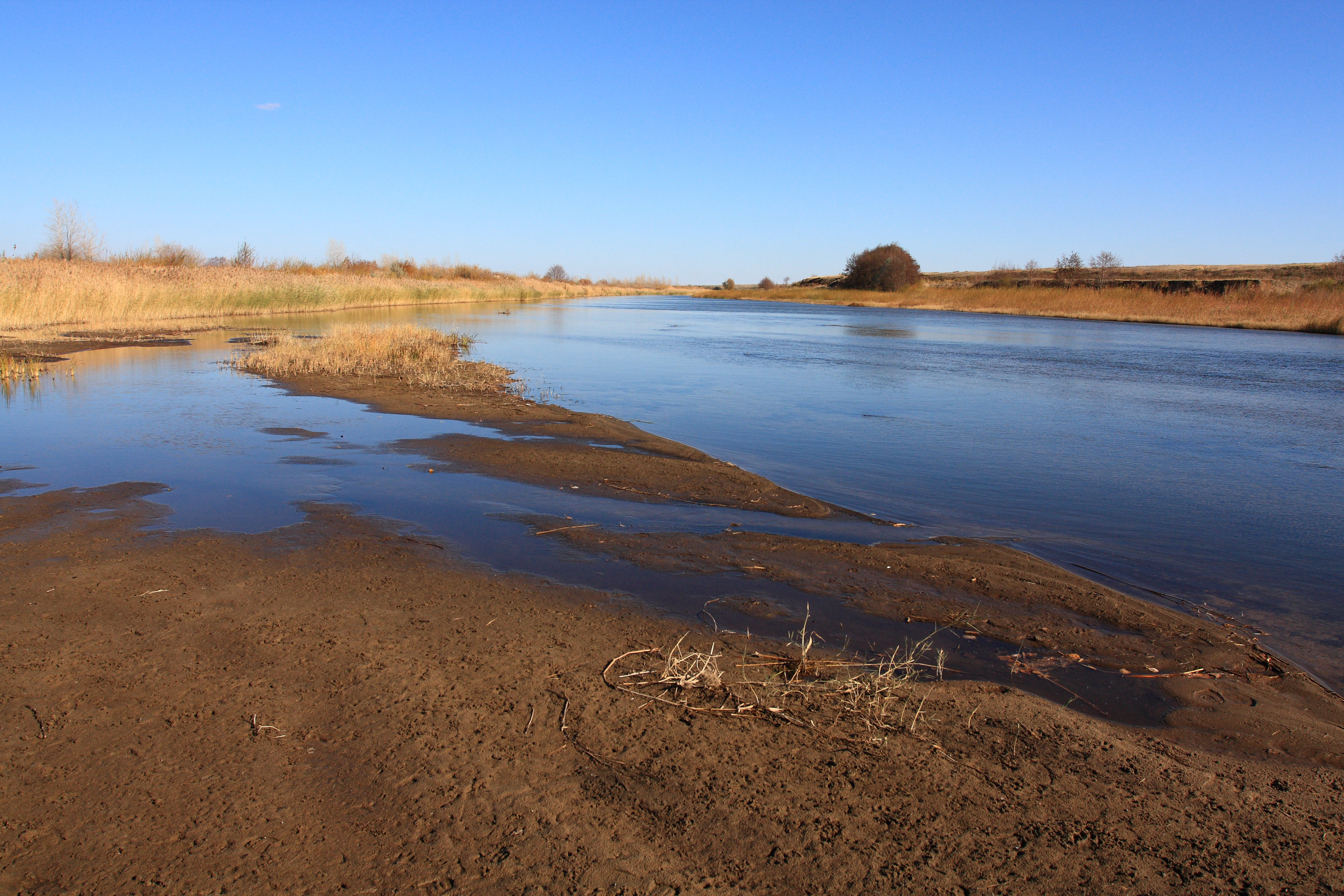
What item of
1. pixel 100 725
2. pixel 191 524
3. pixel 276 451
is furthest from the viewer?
pixel 276 451

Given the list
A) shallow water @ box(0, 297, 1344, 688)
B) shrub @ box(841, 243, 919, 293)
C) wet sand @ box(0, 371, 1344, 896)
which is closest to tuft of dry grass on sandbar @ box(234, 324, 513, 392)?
shallow water @ box(0, 297, 1344, 688)

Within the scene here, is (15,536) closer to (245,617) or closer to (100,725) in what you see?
(245,617)

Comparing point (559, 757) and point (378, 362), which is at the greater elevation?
point (378, 362)

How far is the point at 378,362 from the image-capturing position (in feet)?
55.4

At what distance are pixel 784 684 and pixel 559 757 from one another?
46.2 inches

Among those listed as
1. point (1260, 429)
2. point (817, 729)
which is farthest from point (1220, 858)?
point (1260, 429)

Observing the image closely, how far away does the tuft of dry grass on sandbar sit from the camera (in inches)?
602

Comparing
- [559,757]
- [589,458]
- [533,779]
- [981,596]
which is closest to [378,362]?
[589,458]

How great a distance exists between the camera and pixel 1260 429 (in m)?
13.0

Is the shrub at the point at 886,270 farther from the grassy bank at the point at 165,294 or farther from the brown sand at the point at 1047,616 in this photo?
the brown sand at the point at 1047,616

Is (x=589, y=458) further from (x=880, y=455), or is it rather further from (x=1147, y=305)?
(x=1147, y=305)

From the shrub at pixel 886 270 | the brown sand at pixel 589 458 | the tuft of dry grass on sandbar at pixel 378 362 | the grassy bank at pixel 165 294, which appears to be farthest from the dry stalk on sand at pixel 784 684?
the shrub at pixel 886 270

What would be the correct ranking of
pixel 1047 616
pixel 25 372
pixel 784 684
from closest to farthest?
pixel 784 684 < pixel 1047 616 < pixel 25 372

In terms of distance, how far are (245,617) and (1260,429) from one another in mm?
14859
